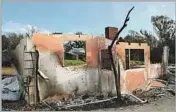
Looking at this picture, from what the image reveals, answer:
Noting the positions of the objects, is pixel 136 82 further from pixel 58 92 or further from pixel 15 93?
pixel 15 93

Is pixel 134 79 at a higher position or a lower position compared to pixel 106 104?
higher

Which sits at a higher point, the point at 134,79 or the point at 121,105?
the point at 134,79

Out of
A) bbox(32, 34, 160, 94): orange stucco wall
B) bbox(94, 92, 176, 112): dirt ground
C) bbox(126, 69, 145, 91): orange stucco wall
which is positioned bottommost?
bbox(94, 92, 176, 112): dirt ground

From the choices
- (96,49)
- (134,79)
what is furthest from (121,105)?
(96,49)

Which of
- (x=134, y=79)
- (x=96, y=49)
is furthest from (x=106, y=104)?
(x=96, y=49)

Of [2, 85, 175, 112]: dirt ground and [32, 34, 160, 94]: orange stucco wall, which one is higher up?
[32, 34, 160, 94]: orange stucco wall

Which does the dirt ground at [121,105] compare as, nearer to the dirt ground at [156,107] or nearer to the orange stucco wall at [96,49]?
the dirt ground at [156,107]

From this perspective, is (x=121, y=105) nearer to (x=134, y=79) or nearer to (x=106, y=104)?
(x=106, y=104)

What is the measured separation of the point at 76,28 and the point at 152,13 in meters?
0.61

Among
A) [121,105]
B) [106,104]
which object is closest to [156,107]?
[121,105]

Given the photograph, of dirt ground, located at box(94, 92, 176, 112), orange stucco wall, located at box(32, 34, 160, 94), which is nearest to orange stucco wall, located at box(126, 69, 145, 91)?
orange stucco wall, located at box(32, 34, 160, 94)

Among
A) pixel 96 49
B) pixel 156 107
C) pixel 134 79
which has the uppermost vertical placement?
pixel 96 49

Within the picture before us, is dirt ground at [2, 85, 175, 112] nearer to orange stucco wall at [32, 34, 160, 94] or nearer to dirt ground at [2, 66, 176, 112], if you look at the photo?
dirt ground at [2, 66, 176, 112]

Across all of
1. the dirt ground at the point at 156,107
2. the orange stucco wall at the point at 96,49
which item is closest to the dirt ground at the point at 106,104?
the dirt ground at the point at 156,107
